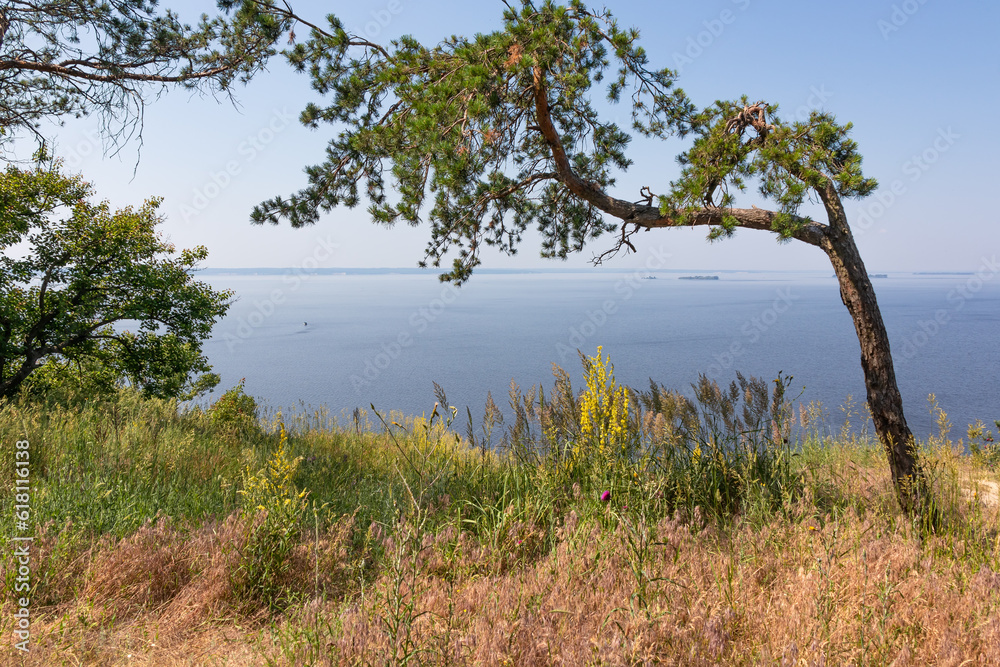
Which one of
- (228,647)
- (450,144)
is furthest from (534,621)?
(450,144)

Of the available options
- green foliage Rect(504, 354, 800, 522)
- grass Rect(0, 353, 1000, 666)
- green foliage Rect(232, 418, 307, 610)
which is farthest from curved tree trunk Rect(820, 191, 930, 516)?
green foliage Rect(232, 418, 307, 610)

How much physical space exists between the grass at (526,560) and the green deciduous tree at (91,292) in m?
4.55

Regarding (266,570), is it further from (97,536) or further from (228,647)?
(97,536)

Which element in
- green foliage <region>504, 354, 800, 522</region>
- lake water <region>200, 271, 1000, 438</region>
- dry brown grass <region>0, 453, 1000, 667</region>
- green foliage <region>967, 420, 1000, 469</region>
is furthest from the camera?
lake water <region>200, 271, 1000, 438</region>

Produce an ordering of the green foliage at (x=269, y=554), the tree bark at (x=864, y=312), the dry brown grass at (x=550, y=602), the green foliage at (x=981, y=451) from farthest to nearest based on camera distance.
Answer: the green foliage at (x=981, y=451)
the tree bark at (x=864, y=312)
the green foliage at (x=269, y=554)
the dry brown grass at (x=550, y=602)

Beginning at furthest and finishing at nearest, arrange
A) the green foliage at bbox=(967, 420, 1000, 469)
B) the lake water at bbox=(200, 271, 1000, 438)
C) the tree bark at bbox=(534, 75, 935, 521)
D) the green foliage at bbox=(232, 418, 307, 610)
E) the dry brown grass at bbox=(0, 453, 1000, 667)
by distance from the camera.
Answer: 1. the lake water at bbox=(200, 271, 1000, 438)
2. the green foliage at bbox=(967, 420, 1000, 469)
3. the tree bark at bbox=(534, 75, 935, 521)
4. the green foliage at bbox=(232, 418, 307, 610)
5. the dry brown grass at bbox=(0, 453, 1000, 667)

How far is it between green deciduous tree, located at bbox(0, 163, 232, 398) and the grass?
179 inches

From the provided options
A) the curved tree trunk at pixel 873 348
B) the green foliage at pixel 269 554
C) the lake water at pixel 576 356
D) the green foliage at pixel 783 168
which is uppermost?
the green foliage at pixel 783 168

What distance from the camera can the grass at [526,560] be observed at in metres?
1.89

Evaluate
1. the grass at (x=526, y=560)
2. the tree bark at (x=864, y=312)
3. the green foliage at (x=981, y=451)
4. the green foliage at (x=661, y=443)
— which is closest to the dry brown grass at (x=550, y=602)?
the grass at (x=526, y=560)

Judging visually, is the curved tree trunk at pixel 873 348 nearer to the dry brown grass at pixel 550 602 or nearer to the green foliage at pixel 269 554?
the dry brown grass at pixel 550 602

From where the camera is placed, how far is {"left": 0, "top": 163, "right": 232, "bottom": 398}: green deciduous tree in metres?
7.91

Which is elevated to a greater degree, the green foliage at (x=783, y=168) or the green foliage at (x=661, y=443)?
the green foliage at (x=783, y=168)

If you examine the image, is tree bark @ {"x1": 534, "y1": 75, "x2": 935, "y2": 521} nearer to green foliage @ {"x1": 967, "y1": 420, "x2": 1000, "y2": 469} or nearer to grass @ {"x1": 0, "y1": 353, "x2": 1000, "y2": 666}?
grass @ {"x1": 0, "y1": 353, "x2": 1000, "y2": 666}
